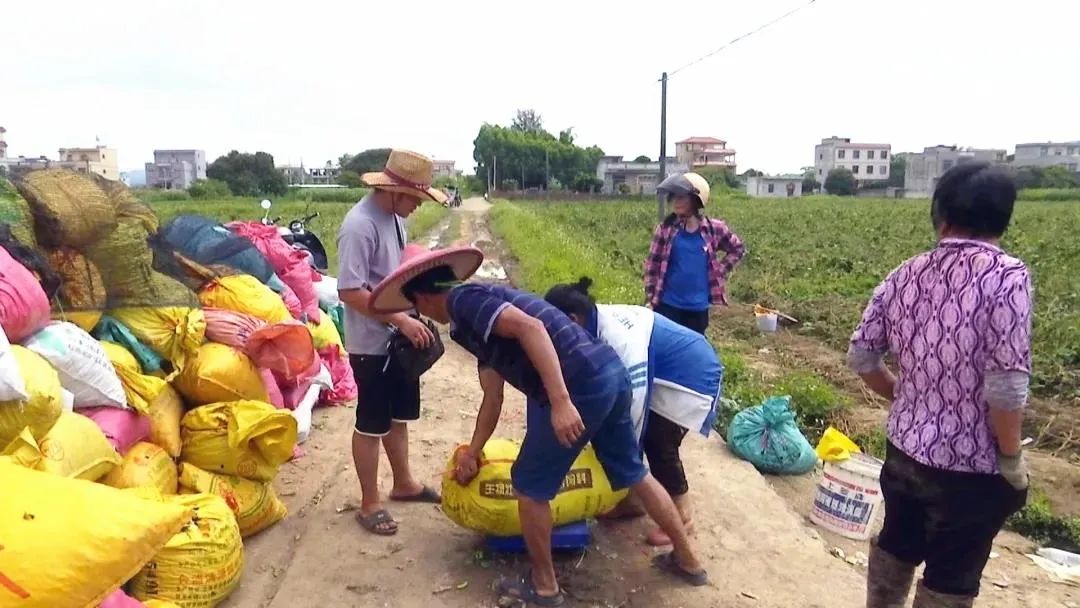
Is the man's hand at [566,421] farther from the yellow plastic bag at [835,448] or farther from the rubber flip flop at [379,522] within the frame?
the yellow plastic bag at [835,448]

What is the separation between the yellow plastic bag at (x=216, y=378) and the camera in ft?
11.7

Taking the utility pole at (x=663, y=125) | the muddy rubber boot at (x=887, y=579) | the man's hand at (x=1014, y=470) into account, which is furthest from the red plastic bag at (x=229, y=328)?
the utility pole at (x=663, y=125)

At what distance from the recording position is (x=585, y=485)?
127 inches

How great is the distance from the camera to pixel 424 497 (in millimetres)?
3838

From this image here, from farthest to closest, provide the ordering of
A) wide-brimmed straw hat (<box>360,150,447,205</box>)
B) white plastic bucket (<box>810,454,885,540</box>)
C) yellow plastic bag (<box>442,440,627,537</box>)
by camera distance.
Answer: white plastic bucket (<box>810,454,885,540</box>) < wide-brimmed straw hat (<box>360,150,447,205</box>) < yellow plastic bag (<box>442,440,627,537</box>)

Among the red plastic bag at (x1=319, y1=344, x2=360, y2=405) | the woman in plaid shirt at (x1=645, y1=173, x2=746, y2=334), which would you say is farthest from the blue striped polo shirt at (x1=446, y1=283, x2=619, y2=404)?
the red plastic bag at (x1=319, y1=344, x2=360, y2=405)

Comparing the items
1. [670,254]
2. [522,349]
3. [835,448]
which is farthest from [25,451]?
[670,254]

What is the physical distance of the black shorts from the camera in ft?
11.3

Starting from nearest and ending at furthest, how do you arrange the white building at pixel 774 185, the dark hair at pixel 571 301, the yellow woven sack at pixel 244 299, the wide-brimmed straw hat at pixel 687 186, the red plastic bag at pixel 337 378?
the dark hair at pixel 571 301 → the yellow woven sack at pixel 244 299 → the wide-brimmed straw hat at pixel 687 186 → the red plastic bag at pixel 337 378 → the white building at pixel 774 185

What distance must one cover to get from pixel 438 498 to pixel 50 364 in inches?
68.7

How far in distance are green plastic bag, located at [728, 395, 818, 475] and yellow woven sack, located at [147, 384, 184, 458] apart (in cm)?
290

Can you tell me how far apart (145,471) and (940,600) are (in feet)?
8.89

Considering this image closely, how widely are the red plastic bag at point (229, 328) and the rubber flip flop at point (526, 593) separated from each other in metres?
1.72

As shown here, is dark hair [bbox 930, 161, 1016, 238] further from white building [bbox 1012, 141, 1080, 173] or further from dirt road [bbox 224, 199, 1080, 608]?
white building [bbox 1012, 141, 1080, 173]
